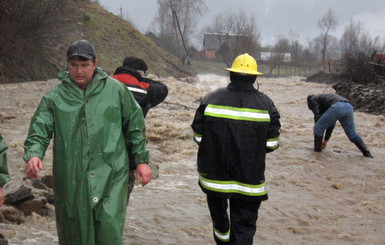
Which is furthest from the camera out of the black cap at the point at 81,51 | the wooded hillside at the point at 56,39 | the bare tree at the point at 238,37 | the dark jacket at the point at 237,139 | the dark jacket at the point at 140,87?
the bare tree at the point at 238,37

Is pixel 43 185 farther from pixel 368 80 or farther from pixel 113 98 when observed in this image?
pixel 368 80

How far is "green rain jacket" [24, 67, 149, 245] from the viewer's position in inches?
114

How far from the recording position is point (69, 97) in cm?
300

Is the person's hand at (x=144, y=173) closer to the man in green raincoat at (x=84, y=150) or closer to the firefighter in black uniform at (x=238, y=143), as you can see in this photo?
the man in green raincoat at (x=84, y=150)

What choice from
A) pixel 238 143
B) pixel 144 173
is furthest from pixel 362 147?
pixel 144 173

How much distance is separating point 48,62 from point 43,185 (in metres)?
17.4

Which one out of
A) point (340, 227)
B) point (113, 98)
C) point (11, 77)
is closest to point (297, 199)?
point (340, 227)

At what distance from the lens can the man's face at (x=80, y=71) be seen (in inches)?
119

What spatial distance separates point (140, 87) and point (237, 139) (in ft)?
4.30

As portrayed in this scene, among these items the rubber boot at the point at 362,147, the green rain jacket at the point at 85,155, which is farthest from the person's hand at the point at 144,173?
the rubber boot at the point at 362,147

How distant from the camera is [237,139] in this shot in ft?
11.6

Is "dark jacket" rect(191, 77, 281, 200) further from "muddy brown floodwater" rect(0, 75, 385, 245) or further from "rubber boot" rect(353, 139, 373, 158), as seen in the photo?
"rubber boot" rect(353, 139, 373, 158)

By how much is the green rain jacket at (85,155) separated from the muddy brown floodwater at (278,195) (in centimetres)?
168

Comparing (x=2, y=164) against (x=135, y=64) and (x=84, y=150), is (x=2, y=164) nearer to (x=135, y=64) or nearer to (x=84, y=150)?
(x=84, y=150)
